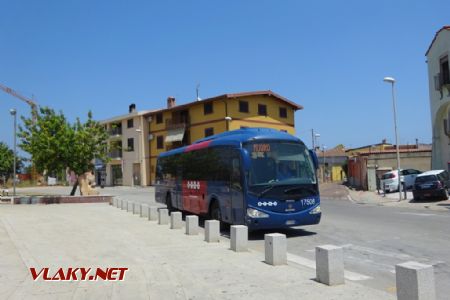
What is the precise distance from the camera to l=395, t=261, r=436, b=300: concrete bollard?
5164mm

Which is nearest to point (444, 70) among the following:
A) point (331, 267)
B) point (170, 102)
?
point (331, 267)

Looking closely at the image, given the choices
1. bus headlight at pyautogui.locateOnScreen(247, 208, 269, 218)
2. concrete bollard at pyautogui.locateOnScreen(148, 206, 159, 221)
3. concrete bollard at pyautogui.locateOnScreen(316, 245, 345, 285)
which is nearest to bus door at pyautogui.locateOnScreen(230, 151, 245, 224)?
bus headlight at pyautogui.locateOnScreen(247, 208, 269, 218)

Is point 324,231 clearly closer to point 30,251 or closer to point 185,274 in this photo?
point 185,274

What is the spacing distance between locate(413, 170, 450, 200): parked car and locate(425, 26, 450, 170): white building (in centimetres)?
491

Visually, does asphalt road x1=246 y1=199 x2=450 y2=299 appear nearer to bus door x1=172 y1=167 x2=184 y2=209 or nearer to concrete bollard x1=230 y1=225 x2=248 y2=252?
concrete bollard x1=230 y1=225 x2=248 y2=252

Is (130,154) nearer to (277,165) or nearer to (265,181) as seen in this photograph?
(277,165)

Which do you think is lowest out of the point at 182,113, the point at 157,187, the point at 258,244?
the point at 258,244

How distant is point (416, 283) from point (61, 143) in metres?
26.4

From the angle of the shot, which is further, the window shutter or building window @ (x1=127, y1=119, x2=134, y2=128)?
building window @ (x1=127, y1=119, x2=134, y2=128)

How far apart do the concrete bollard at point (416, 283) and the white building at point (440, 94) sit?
82.1 ft

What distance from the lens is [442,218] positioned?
16.1m

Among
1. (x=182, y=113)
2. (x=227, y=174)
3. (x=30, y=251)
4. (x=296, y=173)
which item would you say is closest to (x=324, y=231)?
(x=296, y=173)

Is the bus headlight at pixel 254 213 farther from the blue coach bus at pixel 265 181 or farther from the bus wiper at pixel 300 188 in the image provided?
the bus wiper at pixel 300 188

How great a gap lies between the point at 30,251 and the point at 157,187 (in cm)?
1250
